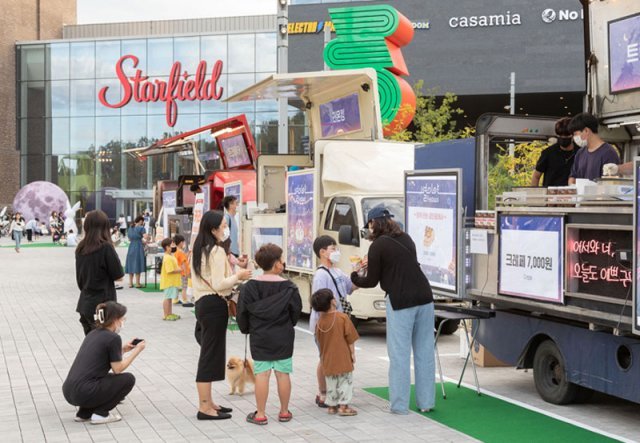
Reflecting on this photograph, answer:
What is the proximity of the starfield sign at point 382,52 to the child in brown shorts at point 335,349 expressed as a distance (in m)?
14.6

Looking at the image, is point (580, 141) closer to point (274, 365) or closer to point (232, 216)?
point (274, 365)

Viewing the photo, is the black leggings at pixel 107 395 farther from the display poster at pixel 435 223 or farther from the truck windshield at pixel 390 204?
the truck windshield at pixel 390 204

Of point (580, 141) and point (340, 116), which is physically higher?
point (340, 116)

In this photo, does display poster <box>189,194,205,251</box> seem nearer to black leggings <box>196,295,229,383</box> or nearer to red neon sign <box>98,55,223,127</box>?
black leggings <box>196,295,229,383</box>

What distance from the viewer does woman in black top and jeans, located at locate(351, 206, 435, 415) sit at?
8.10 meters

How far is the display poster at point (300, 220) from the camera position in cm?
1396

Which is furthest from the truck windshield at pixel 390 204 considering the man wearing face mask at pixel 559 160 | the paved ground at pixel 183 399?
the man wearing face mask at pixel 559 160

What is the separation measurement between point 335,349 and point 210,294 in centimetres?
121

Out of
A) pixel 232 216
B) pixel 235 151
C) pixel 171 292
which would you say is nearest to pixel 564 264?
pixel 232 216

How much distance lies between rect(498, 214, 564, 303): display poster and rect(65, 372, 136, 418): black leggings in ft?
11.7

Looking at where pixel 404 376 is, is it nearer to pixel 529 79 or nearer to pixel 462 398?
pixel 462 398

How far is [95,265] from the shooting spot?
8578mm

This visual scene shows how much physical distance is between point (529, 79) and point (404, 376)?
36.5 metres

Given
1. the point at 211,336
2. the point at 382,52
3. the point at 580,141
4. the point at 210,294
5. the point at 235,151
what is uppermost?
the point at 382,52
